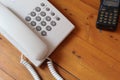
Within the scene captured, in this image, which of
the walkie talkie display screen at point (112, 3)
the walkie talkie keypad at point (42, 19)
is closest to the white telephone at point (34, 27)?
the walkie talkie keypad at point (42, 19)

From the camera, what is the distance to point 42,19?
→ 75cm

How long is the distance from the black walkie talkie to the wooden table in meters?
0.03

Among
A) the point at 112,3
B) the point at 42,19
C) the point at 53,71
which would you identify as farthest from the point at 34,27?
the point at 112,3

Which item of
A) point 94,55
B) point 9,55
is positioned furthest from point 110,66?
point 9,55

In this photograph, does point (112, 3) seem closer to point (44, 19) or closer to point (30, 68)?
point (44, 19)

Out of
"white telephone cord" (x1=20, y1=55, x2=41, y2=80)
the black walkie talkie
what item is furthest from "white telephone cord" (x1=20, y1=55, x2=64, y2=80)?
the black walkie talkie

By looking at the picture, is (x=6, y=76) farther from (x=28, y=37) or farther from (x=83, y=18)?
(x=83, y=18)

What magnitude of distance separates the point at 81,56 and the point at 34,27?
0.55 ft

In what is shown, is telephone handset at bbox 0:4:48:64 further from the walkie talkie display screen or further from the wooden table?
the walkie talkie display screen

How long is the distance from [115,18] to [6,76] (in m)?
0.37

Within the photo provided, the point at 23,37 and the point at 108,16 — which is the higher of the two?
the point at 23,37

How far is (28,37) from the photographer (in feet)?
2.30

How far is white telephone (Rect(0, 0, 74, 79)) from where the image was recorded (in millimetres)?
698

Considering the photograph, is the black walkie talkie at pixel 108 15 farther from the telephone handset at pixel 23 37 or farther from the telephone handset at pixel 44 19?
the telephone handset at pixel 23 37
